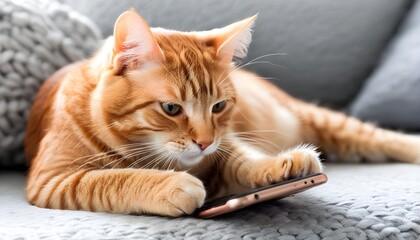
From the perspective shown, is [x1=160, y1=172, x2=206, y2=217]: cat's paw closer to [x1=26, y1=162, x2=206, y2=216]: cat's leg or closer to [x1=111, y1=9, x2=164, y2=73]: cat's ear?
[x1=26, y1=162, x2=206, y2=216]: cat's leg

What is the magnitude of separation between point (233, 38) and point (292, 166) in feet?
1.00

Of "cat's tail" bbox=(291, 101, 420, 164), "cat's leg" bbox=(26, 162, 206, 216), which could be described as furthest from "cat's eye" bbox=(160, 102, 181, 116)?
"cat's tail" bbox=(291, 101, 420, 164)

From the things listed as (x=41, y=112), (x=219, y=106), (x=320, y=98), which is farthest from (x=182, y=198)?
(x=320, y=98)

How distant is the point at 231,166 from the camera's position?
1.24m

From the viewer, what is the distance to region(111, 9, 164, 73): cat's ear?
3.38 feet

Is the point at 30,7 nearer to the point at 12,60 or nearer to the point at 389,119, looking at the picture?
the point at 12,60

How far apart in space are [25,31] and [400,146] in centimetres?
97

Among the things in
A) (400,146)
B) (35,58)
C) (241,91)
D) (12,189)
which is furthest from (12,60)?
(400,146)

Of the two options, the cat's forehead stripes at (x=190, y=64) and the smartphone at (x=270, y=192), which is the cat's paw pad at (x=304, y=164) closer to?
the smartphone at (x=270, y=192)

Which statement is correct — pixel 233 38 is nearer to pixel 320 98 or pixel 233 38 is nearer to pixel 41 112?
pixel 41 112

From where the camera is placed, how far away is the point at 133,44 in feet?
3.51

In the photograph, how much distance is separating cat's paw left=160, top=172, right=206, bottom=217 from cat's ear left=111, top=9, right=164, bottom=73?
0.25 m

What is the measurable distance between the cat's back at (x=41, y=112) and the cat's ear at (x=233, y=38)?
386 mm

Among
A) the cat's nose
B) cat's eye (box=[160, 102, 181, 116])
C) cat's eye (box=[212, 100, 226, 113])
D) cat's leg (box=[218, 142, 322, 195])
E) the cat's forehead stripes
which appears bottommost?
cat's leg (box=[218, 142, 322, 195])
